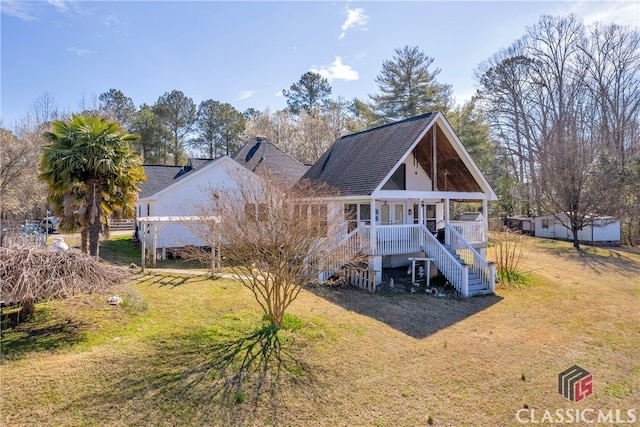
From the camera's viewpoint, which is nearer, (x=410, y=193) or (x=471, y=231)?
(x=410, y=193)

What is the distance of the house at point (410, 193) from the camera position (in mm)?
13453

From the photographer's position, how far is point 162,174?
81.8 ft

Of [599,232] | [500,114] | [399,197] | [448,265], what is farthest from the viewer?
[500,114]

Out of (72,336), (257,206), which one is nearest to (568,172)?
(257,206)

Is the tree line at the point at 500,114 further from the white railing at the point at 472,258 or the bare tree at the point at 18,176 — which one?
the white railing at the point at 472,258

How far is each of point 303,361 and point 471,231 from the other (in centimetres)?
1194

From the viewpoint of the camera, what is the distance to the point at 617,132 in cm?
3644

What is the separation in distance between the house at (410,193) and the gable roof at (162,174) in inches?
391

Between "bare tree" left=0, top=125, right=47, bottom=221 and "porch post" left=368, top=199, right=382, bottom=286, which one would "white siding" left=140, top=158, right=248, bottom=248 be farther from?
"bare tree" left=0, top=125, right=47, bottom=221

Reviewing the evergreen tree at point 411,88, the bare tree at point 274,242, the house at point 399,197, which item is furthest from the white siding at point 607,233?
the bare tree at point 274,242

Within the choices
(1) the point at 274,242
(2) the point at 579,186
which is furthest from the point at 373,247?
(2) the point at 579,186

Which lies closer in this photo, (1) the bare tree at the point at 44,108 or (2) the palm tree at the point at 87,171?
(2) the palm tree at the point at 87,171

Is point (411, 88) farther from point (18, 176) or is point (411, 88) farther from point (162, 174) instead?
point (18, 176)

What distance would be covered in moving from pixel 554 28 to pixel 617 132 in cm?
1347
